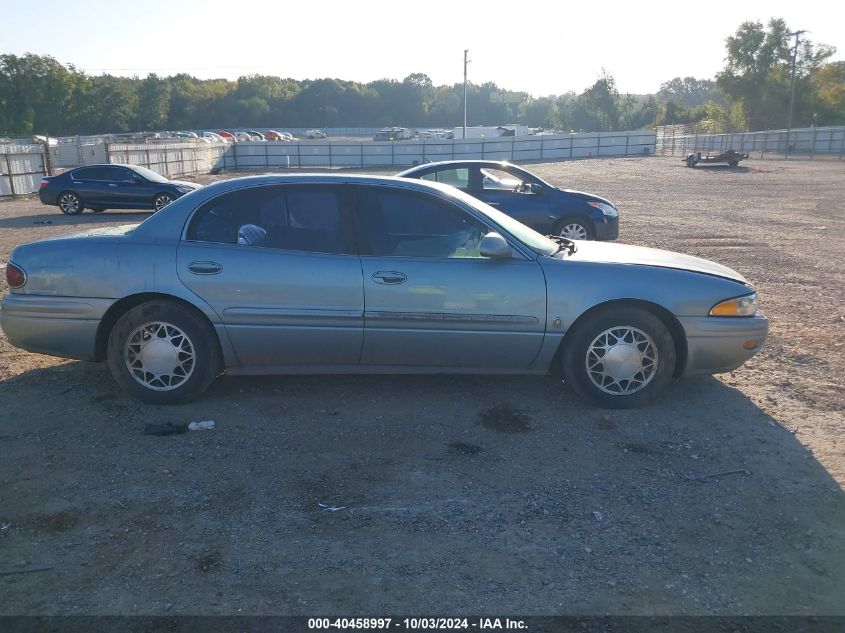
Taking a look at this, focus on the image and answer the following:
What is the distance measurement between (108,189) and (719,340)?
17887 mm

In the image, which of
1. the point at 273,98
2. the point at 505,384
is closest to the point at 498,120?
the point at 273,98

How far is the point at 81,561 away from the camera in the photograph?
10.7ft

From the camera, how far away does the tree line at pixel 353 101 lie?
76375 mm

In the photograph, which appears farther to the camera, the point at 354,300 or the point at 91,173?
the point at 91,173

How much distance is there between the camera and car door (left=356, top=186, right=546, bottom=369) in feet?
16.1

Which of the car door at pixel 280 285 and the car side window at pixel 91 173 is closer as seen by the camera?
the car door at pixel 280 285

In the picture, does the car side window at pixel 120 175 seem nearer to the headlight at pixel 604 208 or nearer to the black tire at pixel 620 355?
the headlight at pixel 604 208

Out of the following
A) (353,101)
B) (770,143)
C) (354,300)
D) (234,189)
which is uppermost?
(353,101)

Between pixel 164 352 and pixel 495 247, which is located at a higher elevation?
pixel 495 247

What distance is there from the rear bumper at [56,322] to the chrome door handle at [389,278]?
6.05 feet

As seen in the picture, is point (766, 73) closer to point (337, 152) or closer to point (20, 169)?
point (337, 152)

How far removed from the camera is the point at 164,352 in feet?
16.3

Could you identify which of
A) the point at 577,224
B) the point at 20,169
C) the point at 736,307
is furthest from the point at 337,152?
the point at 736,307

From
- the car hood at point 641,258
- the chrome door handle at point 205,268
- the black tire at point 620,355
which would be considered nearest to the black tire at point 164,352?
the chrome door handle at point 205,268
